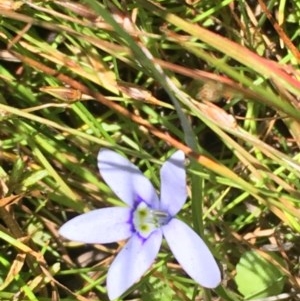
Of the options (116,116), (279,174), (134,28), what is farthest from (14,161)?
(279,174)

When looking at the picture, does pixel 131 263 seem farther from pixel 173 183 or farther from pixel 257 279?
pixel 257 279

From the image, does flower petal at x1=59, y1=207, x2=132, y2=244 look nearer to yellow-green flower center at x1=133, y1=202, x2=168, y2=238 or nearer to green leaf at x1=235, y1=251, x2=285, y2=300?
yellow-green flower center at x1=133, y1=202, x2=168, y2=238

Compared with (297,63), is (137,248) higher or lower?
lower

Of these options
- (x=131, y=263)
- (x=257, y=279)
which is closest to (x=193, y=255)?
(x=131, y=263)

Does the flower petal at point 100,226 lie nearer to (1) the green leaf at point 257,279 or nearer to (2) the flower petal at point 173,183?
(2) the flower petal at point 173,183

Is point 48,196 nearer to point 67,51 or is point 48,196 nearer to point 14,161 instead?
point 14,161

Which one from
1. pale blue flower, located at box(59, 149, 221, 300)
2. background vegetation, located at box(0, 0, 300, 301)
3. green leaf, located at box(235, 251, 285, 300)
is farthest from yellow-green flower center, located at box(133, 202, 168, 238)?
green leaf, located at box(235, 251, 285, 300)

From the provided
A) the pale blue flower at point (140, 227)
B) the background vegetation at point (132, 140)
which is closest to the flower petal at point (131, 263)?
the pale blue flower at point (140, 227)
